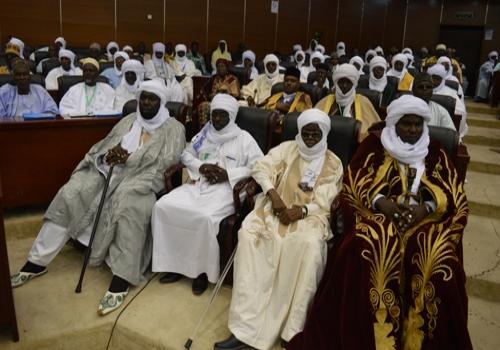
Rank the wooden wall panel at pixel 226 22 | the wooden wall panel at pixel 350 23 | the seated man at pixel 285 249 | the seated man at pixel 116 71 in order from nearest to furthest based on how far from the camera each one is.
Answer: the seated man at pixel 285 249 < the seated man at pixel 116 71 < the wooden wall panel at pixel 226 22 < the wooden wall panel at pixel 350 23

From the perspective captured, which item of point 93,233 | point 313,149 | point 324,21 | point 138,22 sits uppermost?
point 324,21

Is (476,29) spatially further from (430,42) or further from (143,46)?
(143,46)

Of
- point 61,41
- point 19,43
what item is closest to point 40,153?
point 19,43

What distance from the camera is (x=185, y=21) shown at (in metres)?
10.5

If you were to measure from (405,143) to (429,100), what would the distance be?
4.82 ft

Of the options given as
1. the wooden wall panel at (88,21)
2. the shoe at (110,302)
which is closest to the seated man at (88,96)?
the shoe at (110,302)

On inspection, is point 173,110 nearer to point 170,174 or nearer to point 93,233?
point 170,174

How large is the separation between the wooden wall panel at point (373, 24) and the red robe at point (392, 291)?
12.9 m

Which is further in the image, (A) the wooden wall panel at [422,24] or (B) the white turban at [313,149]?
(A) the wooden wall panel at [422,24]

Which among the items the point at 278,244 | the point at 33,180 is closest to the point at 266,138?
the point at 278,244

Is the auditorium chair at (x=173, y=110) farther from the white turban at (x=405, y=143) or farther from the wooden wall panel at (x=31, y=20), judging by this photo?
the wooden wall panel at (x=31, y=20)

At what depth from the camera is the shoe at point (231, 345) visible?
2.19 meters

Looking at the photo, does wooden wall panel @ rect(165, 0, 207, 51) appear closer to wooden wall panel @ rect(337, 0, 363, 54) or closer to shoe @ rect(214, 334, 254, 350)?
wooden wall panel @ rect(337, 0, 363, 54)

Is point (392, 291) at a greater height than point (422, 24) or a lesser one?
lesser
